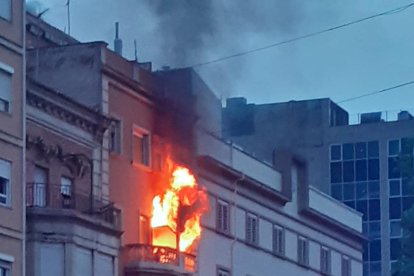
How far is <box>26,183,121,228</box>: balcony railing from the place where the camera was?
159 ft

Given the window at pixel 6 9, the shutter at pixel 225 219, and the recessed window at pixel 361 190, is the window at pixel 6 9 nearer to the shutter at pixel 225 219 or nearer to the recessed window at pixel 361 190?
the shutter at pixel 225 219

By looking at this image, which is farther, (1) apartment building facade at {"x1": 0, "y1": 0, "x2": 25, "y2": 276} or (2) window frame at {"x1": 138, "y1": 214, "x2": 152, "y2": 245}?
(2) window frame at {"x1": 138, "y1": 214, "x2": 152, "y2": 245}

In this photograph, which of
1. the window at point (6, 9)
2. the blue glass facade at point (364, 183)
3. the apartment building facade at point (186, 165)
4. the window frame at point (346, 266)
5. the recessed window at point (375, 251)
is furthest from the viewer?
the recessed window at point (375, 251)

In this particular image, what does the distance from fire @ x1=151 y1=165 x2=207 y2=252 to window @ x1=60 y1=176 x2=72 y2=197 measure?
6.50m

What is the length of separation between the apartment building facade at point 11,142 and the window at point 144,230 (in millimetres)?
9094

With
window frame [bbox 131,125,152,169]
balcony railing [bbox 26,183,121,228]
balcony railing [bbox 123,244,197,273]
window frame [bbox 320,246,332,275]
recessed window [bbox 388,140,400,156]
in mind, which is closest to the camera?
balcony railing [bbox 26,183,121,228]

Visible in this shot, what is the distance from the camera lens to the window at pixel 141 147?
55.4m

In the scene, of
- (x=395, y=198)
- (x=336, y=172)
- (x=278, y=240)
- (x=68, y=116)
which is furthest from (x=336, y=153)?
(x=68, y=116)

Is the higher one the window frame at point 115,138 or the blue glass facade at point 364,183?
the blue glass facade at point 364,183

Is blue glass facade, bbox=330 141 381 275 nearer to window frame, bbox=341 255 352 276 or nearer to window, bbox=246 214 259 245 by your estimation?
window frame, bbox=341 255 352 276

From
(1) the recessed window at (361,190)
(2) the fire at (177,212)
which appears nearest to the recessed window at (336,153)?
(1) the recessed window at (361,190)

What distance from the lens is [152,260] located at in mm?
54000

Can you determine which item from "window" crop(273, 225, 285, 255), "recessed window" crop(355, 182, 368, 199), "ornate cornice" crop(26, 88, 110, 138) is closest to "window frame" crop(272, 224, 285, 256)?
"window" crop(273, 225, 285, 255)

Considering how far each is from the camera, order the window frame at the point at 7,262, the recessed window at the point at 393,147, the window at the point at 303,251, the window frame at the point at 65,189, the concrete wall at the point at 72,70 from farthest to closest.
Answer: the recessed window at the point at 393,147 → the window at the point at 303,251 → the concrete wall at the point at 72,70 → the window frame at the point at 65,189 → the window frame at the point at 7,262
